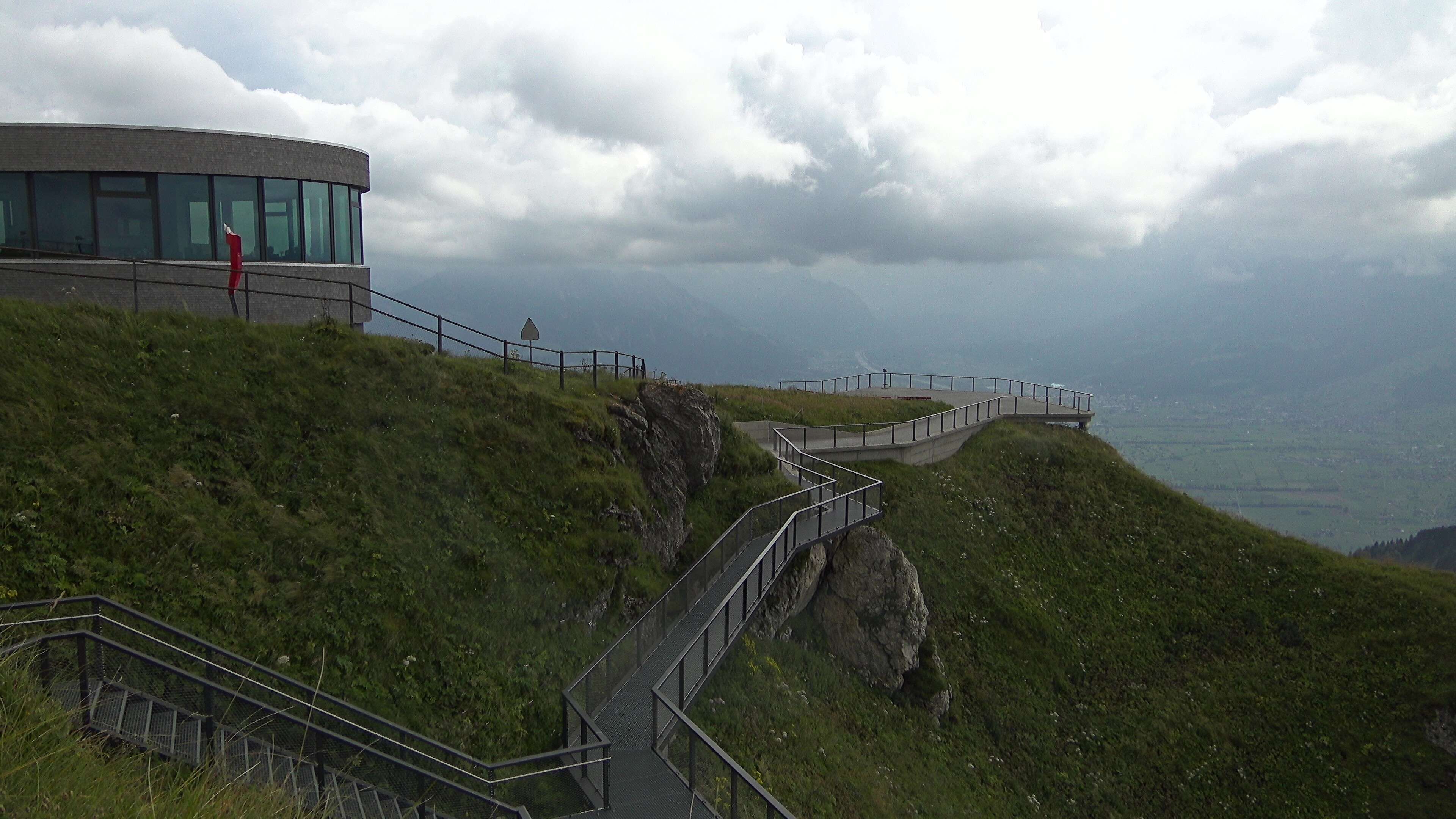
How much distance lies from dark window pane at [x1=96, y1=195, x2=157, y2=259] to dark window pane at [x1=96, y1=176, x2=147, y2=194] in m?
0.15

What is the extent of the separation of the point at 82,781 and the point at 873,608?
55.5 feet

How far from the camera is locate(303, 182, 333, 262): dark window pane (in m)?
21.0

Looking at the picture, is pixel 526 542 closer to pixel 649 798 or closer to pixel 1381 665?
pixel 649 798

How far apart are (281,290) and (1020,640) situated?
76.2 feet

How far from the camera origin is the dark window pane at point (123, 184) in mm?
18672

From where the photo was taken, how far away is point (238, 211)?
65.4ft

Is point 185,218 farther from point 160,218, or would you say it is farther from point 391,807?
point 391,807

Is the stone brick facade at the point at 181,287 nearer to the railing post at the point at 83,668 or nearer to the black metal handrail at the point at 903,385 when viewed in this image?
the railing post at the point at 83,668

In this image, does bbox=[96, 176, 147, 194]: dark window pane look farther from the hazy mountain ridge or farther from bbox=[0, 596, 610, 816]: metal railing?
the hazy mountain ridge

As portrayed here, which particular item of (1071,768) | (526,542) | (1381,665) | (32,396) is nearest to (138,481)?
(32,396)

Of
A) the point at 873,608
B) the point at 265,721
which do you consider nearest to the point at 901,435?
the point at 873,608

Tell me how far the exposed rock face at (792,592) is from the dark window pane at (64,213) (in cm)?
1790

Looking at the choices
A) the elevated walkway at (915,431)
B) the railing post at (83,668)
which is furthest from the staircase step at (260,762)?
the elevated walkway at (915,431)

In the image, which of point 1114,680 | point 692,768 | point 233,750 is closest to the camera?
point 233,750
